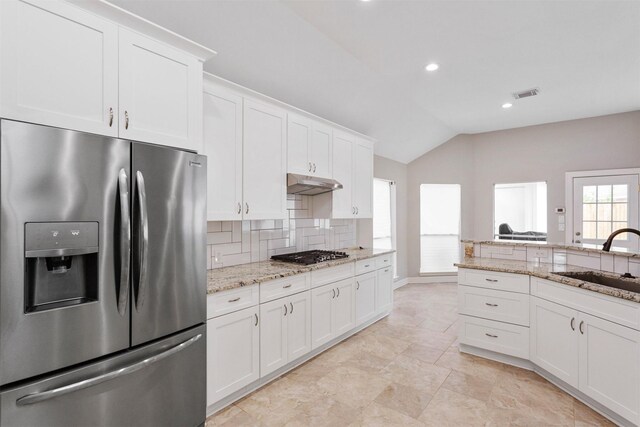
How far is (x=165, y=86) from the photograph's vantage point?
6.19 ft

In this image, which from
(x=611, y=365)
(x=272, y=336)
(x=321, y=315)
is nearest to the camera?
(x=611, y=365)

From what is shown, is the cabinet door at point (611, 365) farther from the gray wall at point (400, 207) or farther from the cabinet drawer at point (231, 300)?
the gray wall at point (400, 207)

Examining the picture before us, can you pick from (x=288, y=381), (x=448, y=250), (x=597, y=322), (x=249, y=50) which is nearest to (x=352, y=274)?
(x=288, y=381)

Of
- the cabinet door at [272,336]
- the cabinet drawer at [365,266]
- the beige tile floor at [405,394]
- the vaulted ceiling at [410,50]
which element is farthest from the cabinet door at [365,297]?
the vaulted ceiling at [410,50]

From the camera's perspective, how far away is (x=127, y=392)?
5.24 ft

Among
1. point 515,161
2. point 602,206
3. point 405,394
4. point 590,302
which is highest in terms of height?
point 515,161

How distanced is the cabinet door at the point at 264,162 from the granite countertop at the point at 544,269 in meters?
2.01

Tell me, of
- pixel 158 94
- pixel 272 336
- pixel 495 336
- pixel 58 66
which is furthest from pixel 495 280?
pixel 58 66

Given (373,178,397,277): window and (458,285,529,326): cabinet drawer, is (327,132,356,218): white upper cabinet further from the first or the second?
(458,285,529,326): cabinet drawer

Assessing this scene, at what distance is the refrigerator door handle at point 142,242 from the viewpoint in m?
1.63

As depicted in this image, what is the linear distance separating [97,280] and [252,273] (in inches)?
49.7

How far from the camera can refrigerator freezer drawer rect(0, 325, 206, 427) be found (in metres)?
1.32

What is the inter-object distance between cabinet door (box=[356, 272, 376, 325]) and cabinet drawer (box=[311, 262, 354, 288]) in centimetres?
23

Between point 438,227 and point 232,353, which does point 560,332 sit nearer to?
point 232,353
